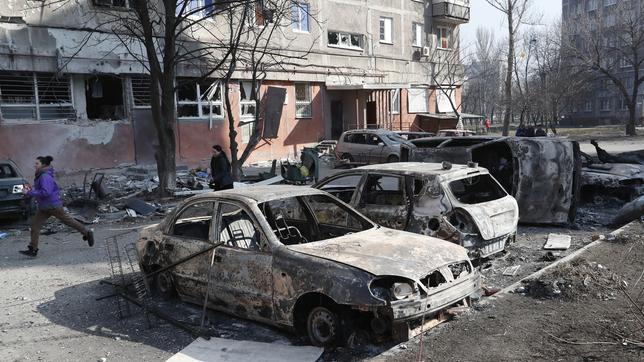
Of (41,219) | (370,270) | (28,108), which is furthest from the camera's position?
(28,108)

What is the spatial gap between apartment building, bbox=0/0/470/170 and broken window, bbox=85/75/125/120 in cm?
4

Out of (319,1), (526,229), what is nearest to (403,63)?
(319,1)

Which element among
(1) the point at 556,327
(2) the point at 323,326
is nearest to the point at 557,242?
(1) the point at 556,327

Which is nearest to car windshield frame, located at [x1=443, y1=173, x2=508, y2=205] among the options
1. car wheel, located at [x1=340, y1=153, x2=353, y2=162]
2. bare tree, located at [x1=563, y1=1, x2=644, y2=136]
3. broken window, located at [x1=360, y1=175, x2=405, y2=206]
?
broken window, located at [x1=360, y1=175, x2=405, y2=206]

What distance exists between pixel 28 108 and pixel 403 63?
787 inches

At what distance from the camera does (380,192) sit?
7656 millimetres

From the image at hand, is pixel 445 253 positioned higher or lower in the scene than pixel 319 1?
lower

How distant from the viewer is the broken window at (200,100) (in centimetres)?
2088

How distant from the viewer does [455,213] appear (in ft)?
22.2

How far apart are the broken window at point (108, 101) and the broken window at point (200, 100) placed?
2.26 meters

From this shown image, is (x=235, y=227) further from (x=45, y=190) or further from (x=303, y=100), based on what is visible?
Answer: (x=303, y=100)

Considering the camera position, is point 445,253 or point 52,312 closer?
point 445,253

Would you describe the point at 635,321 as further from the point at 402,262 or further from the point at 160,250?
the point at 160,250

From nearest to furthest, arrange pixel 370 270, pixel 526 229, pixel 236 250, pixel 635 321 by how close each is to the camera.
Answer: pixel 370 270, pixel 635 321, pixel 236 250, pixel 526 229
